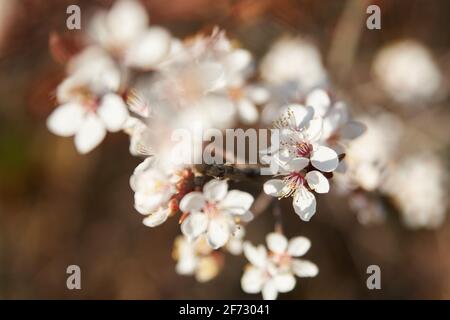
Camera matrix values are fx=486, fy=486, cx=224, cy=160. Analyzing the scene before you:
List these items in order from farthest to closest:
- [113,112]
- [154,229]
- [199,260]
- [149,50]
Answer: [154,229] → [199,260] → [149,50] → [113,112]

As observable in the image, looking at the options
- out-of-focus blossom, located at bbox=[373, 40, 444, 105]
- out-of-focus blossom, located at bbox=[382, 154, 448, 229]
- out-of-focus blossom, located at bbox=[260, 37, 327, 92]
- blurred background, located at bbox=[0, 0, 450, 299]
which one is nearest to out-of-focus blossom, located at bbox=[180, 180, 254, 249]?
out-of-focus blossom, located at bbox=[260, 37, 327, 92]

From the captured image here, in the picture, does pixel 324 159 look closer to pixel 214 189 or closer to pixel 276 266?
pixel 214 189

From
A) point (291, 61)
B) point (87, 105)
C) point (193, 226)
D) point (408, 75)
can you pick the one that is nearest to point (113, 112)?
point (87, 105)

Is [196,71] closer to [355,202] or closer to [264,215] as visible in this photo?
[355,202]

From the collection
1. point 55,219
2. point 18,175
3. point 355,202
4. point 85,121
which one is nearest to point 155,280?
point 55,219

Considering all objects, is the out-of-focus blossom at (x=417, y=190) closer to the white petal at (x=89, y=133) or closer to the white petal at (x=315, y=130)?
the white petal at (x=315, y=130)

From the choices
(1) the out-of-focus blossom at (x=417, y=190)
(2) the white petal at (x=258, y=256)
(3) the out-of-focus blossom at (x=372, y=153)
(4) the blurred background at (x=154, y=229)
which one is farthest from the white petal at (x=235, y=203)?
(4) the blurred background at (x=154, y=229)
